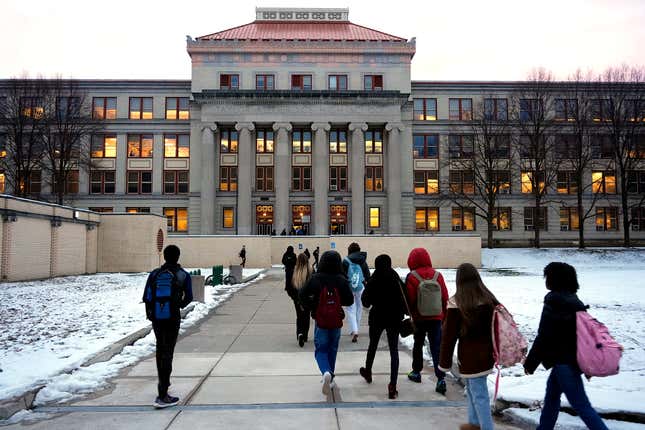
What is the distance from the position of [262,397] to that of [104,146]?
53.2 meters

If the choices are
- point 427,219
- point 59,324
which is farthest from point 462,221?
point 59,324

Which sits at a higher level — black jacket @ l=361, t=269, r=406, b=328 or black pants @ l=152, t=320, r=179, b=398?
black jacket @ l=361, t=269, r=406, b=328

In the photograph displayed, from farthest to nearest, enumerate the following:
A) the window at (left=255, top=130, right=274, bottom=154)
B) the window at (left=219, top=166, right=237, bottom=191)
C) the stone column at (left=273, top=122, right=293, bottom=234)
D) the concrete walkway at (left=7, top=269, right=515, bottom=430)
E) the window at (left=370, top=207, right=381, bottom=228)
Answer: the window at (left=255, top=130, right=274, bottom=154) → the window at (left=219, top=166, right=237, bottom=191) → the window at (left=370, top=207, right=381, bottom=228) → the stone column at (left=273, top=122, right=293, bottom=234) → the concrete walkway at (left=7, top=269, right=515, bottom=430)

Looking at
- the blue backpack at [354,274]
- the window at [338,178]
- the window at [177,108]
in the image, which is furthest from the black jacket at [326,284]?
the window at [177,108]

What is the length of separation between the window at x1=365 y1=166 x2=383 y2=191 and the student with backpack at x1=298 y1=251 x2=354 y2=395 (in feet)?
151

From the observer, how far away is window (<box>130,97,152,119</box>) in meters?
53.6

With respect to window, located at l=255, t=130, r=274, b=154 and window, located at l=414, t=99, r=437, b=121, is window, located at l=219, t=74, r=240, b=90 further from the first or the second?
window, located at l=414, t=99, r=437, b=121

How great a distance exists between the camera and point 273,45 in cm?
5238

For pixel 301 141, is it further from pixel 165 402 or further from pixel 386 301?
pixel 165 402

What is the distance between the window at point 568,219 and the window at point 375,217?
66.4 ft

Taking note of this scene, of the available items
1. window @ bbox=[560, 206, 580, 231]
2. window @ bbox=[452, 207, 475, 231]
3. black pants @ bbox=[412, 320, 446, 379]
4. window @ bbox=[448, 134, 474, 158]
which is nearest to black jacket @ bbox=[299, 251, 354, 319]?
black pants @ bbox=[412, 320, 446, 379]

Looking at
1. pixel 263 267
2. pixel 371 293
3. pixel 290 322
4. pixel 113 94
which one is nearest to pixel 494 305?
pixel 371 293

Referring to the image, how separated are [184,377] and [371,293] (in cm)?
324

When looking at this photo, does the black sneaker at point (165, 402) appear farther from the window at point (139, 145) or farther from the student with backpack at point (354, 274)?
the window at point (139, 145)
